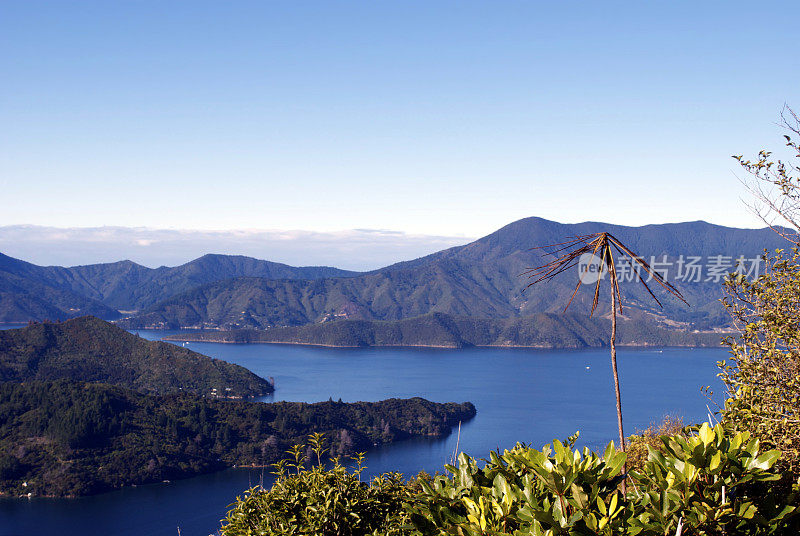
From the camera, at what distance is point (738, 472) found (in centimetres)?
425

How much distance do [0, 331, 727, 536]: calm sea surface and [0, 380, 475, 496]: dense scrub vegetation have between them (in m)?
4.66

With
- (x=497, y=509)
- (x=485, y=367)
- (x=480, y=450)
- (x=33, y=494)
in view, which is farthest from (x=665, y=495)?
(x=485, y=367)

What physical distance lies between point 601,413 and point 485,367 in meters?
77.7

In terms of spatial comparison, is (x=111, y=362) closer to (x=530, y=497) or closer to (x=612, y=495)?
(x=530, y=497)

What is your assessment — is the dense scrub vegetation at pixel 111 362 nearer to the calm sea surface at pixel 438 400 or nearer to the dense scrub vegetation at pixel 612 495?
the calm sea surface at pixel 438 400

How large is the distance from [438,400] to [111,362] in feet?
300

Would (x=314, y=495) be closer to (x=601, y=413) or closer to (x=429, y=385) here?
(x=601, y=413)

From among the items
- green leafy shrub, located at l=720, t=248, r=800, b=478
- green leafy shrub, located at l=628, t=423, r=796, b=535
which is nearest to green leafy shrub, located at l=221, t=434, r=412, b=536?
green leafy shrub, located at l=628, t=423, r=796, b=535

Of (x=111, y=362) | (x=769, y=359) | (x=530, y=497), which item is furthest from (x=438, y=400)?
(x=530, y=497)

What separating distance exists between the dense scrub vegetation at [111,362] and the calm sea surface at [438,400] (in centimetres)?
1546

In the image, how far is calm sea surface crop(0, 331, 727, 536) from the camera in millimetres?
75312

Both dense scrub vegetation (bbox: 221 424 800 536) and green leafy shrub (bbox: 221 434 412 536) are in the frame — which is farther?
green leafy shrub (bbox: 221 434 412 536)

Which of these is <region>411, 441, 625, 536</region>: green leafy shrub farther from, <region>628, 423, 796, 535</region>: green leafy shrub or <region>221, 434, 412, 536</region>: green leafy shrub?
<region>221, 434, 412, 536</region>: green leafy shrub

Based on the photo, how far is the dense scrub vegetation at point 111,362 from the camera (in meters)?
157
